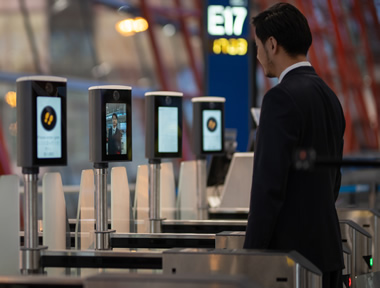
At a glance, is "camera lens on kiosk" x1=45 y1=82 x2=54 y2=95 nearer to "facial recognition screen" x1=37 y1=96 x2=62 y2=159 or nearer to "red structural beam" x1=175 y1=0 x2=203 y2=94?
"facial recognition screen" x1=37 y1=96 x2=62 y2=159

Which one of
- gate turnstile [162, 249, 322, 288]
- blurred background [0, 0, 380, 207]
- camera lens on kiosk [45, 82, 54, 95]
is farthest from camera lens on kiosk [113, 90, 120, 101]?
blurred background [0, 0, 380, 207]

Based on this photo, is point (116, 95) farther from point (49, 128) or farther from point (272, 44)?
point (272, 44)

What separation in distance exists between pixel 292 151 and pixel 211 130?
222cm

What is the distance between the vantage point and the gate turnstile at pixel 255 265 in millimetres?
2529

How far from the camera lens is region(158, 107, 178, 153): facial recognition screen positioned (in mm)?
4031

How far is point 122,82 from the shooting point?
36.1 feet

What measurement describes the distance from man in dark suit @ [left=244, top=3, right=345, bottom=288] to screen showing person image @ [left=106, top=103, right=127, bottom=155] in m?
0.82

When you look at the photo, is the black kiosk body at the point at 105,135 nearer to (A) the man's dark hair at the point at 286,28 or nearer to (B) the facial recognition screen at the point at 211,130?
(A) the man's dark hair at the point at 286,28

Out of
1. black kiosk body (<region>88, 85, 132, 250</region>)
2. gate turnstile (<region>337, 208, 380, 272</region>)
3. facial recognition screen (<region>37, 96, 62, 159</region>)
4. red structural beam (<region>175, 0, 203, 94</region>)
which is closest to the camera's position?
facial recognition screen (<region>37, 96, 62, 159</region>)

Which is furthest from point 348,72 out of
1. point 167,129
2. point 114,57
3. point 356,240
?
point 167,129

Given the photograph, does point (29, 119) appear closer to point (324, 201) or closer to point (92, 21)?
point (324, 201)

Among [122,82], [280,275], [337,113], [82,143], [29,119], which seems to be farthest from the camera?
[122,82]

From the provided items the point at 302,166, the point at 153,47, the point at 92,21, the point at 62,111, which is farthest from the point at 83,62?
the point at 302,166

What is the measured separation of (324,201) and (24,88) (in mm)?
1124
